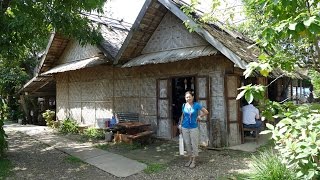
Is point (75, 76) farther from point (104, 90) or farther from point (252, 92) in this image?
point (252, 92)

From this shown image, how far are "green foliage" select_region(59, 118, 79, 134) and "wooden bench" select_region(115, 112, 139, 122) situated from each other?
2.36m

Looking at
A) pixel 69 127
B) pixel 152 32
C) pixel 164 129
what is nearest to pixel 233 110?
pixel 164 129

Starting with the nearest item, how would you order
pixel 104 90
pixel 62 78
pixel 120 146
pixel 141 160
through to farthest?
pixel 141 160, pixel 120 146, pixel 104 90, pixel 62 78

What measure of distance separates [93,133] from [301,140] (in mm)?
9312

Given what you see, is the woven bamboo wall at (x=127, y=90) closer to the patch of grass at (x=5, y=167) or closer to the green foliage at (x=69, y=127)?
the green foliage at (x=69, y=127)

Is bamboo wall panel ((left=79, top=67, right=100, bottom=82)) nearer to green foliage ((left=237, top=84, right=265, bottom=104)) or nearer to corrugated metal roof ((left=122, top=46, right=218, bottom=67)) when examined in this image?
corrugated metal roof ((left=122, top=46, right=218, bottom=67))

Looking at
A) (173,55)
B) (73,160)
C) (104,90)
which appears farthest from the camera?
(104,90)

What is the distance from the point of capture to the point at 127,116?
10938mm

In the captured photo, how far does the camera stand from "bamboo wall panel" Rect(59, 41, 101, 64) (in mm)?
12219

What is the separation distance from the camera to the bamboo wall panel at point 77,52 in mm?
12219

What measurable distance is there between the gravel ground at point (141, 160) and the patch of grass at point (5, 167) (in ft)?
0.38

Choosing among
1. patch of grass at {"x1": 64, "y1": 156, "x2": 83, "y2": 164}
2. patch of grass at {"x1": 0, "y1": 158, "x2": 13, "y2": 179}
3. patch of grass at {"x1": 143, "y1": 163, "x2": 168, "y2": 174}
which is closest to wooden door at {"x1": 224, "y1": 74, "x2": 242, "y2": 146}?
patch of grass at {"x1": 143, "y1": 163, "x2": 168, "y2": 174}

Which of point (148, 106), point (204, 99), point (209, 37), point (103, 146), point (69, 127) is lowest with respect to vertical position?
point (103, 146)

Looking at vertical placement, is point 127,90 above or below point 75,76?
below
